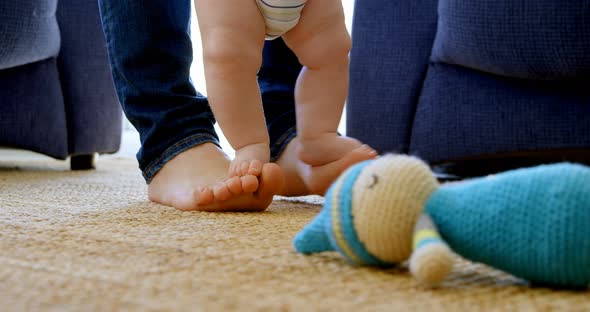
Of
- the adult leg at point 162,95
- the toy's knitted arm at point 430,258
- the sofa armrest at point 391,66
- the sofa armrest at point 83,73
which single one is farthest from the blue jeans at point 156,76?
the sofa armrest at point 83,73

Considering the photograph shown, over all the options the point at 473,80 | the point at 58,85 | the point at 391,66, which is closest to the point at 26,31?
the point at 58,85

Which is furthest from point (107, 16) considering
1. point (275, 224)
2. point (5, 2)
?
point (5, 2)

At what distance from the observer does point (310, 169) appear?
867mm

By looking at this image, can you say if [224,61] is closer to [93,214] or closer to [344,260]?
[93,214]

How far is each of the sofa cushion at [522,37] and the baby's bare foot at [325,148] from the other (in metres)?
0.36

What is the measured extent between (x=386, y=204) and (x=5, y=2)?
112cm

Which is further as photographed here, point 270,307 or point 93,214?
point 93,214

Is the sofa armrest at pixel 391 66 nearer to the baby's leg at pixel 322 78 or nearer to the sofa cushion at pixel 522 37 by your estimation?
the sofa cushion at pixel 522 37

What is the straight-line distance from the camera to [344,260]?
0.47 metres

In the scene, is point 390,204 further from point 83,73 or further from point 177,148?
point 83,73

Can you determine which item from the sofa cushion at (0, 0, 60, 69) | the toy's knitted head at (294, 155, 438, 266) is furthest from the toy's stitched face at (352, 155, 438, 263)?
the sofa cushion at (0, 0, 60, 69)

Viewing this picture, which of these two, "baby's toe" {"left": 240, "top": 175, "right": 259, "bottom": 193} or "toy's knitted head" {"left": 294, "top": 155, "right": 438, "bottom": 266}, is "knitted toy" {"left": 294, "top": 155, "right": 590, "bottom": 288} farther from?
"baby's toe" {"left": 240, "top": 175, "right": 259, "bottom": 193}

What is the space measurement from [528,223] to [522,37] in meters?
0.71

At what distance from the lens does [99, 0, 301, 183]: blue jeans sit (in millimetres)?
856
